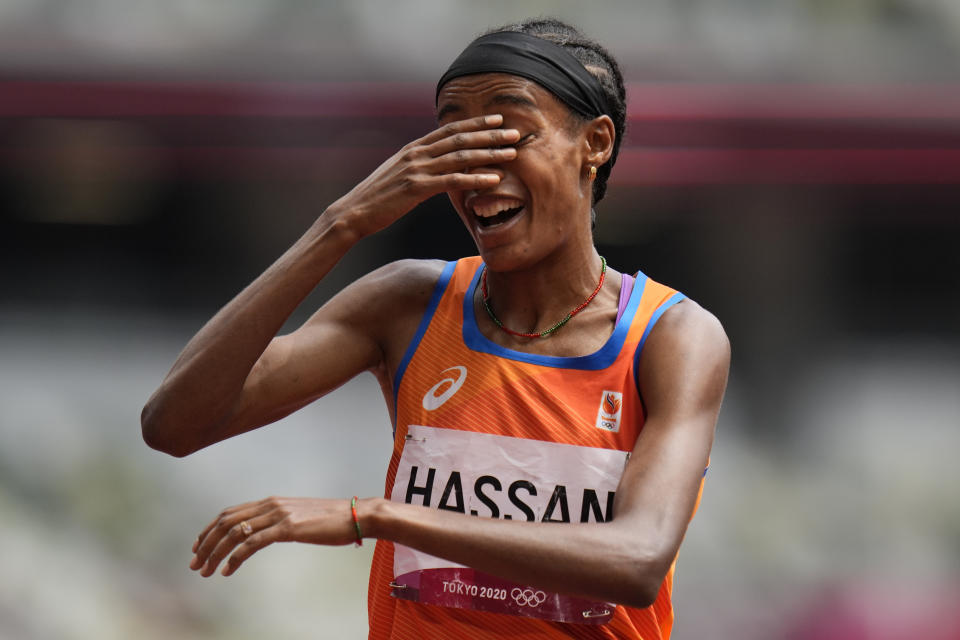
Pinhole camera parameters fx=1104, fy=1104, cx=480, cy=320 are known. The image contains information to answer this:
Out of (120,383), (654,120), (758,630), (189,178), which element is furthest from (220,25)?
(758,630)

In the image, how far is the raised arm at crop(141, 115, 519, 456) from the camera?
163 centimetres

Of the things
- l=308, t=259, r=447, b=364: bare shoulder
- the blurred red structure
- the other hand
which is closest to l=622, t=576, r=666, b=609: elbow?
the other hand

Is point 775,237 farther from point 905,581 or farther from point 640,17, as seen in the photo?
point 905,581

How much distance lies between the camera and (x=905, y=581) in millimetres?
3238

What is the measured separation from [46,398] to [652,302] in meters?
2.54

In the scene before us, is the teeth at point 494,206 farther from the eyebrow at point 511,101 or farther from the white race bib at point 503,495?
the white race bib at point 503,495

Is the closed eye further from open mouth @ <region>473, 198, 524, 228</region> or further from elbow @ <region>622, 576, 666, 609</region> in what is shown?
elbow @ <region>622, 576, 666, 609</region>


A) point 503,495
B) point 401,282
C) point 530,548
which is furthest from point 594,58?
point 530,548

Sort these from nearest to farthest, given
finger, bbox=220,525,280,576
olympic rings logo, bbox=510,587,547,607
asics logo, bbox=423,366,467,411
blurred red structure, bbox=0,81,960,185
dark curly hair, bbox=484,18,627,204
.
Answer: finger, bbox=220,525,280,576 < olympic rings logo, bbox=510,587,547,607 < asics logo, bbox=423,366,467,411 < dark curly hair, bbox=484,18,627,204 < blurred red structure, bbox=0,81,960,185

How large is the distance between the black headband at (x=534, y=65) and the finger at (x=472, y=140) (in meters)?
0.11

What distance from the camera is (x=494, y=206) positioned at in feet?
5.54

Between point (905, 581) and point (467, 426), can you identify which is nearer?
point (467, 426)

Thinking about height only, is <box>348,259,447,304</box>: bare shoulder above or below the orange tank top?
above

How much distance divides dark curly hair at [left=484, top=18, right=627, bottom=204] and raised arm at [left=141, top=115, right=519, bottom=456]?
0.81ft
